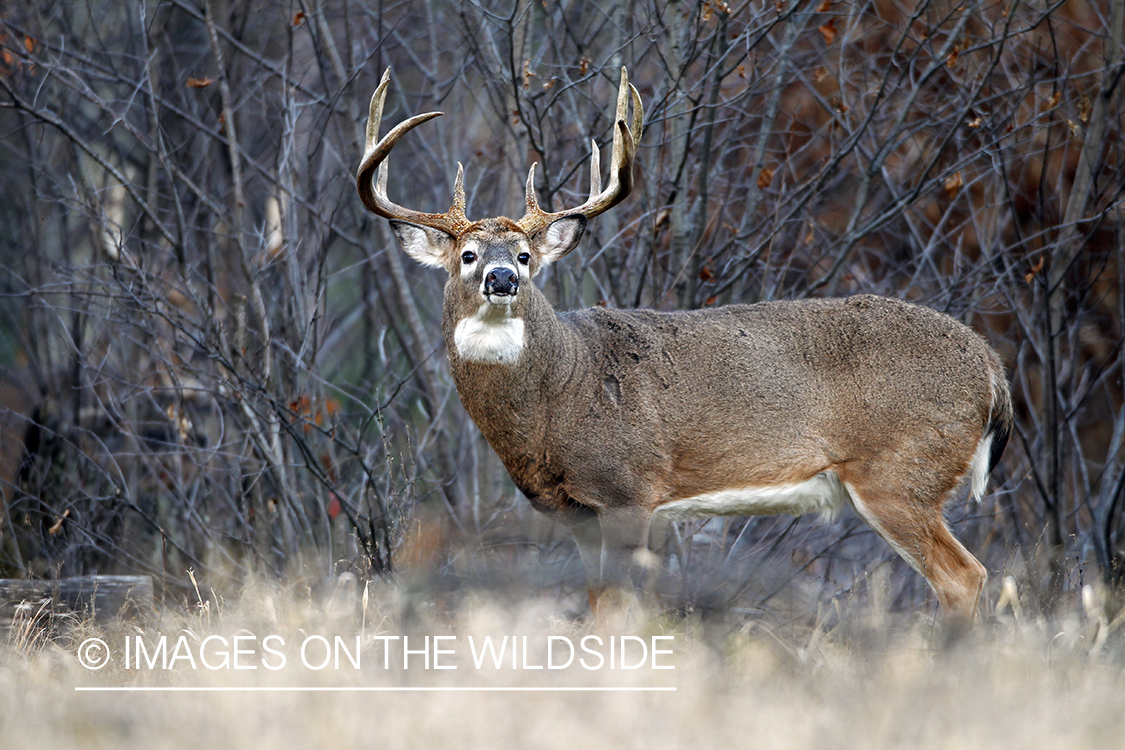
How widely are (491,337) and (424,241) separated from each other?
0.61 m

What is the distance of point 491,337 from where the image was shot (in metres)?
4.99

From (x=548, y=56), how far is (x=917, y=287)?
3.03m

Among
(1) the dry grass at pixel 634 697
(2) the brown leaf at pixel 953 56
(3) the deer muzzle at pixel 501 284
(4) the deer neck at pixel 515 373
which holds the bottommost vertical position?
(1) the dry grass at pixel 634 697

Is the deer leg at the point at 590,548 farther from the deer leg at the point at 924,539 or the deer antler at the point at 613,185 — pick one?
the deer antler at the point at 613,185

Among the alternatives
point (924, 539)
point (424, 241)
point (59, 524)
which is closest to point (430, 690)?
point (424, 241)

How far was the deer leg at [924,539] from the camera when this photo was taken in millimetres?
5211

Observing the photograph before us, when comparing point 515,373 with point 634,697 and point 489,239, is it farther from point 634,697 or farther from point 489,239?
point 634,697

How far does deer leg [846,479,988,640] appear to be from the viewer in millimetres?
5211

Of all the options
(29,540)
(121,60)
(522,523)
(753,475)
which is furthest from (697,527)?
(121,60)

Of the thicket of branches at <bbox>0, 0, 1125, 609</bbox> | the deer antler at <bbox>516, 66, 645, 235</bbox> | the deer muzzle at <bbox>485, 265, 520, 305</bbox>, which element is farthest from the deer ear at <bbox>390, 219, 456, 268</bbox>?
the thicket of branches at <bbox>0, 0, 1125, 609</bbox>

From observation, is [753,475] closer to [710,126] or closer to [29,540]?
[710,126]

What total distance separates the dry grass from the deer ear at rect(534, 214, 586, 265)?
163 cm
